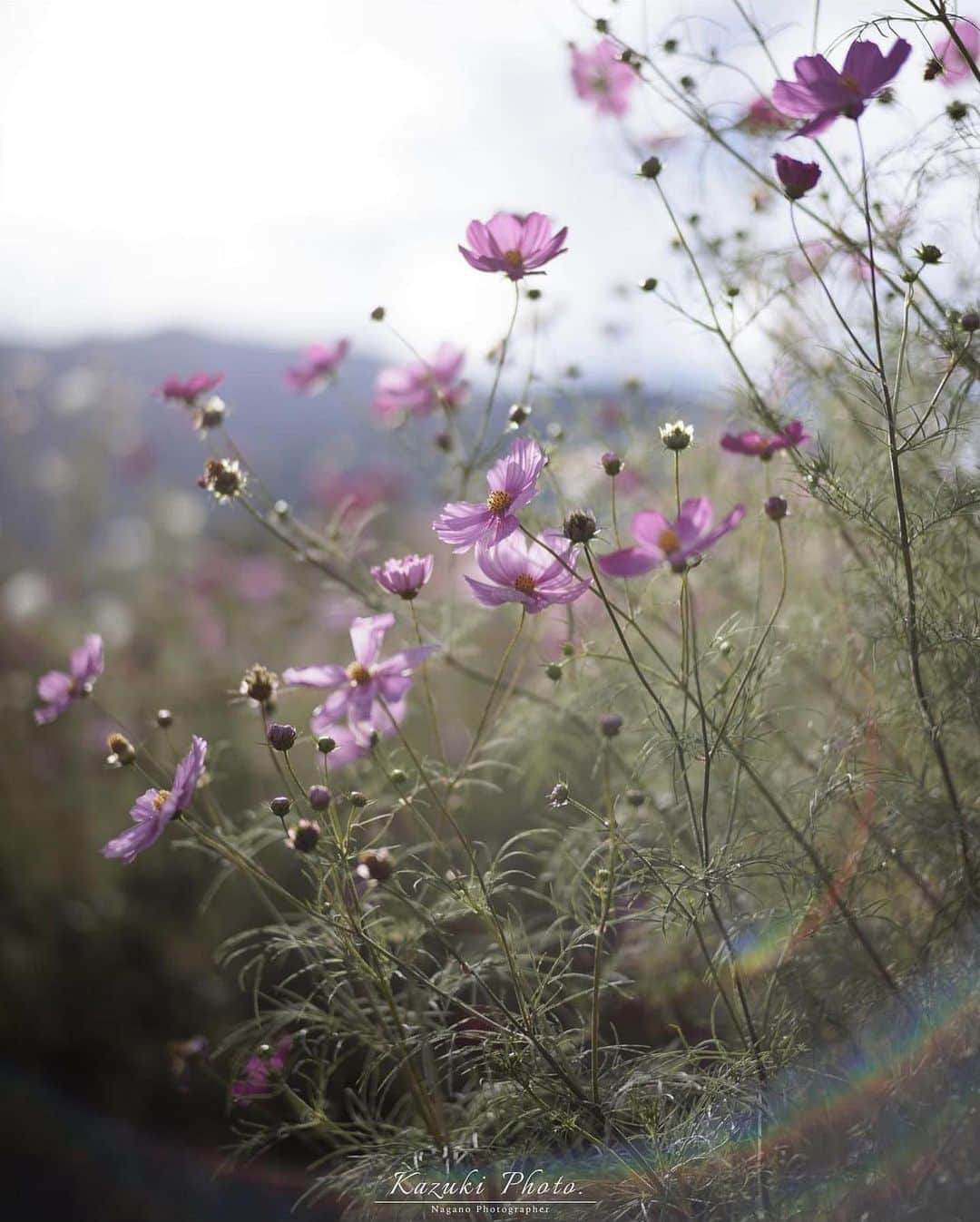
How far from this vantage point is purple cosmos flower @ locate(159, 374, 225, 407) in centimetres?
113

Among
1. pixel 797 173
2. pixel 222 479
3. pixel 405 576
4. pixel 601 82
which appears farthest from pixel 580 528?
pixel 601 82

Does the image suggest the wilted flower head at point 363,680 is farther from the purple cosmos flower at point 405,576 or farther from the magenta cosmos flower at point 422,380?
the magenta cosmos flower at point 422,380

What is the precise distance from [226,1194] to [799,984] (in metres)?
0.85

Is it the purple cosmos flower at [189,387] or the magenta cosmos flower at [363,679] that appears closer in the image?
the magenta cosmos flower at [363,679]

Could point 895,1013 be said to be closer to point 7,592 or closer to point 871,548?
point 871,548

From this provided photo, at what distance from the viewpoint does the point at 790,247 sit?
1.01m

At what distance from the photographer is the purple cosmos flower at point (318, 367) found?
135 centimetres

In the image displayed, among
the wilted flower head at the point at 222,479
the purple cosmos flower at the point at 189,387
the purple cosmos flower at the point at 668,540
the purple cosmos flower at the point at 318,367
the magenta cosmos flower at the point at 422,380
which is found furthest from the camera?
the purple cosmos flower at the point at 318,367

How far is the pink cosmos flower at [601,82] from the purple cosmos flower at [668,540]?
0.75 m

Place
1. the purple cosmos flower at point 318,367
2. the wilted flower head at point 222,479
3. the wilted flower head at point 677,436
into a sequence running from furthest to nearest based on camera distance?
the purple cosmos flower at point 318,367 → the wilted flower head at point 222,479 → the wilted flower head at point 677,436

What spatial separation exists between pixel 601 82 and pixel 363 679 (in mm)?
784

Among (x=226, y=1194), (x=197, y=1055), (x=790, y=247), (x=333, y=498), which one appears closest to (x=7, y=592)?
(x=333, y=498)

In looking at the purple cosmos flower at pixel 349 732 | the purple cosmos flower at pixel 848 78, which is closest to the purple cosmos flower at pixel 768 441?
the purple cosmos flower at pixel 848 78

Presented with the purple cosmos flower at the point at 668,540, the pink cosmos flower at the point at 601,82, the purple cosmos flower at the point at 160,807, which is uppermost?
the pink cosmos flower at the point at 601,82
